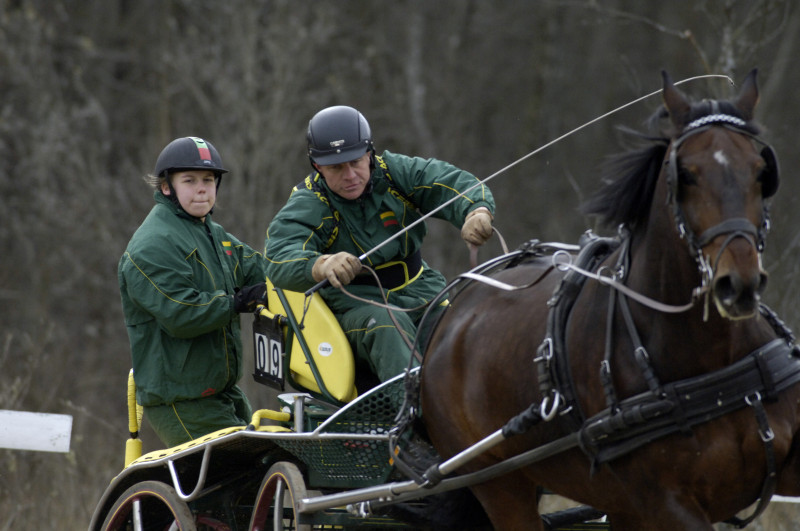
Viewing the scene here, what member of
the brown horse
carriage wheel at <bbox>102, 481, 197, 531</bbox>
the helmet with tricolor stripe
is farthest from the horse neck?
the helmet with tricolor stripe

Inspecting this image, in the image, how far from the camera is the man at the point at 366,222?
4938 millimetres

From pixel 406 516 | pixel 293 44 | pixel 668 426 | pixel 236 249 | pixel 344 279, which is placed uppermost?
pixel 293 44

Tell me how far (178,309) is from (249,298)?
0.35m

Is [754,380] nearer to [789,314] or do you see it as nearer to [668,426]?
[668,426]

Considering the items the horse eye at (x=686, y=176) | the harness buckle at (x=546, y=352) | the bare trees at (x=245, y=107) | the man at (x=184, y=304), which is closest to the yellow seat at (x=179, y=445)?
the man at (x=184, y=304)

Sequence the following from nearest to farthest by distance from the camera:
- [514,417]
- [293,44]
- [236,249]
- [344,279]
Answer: [514,417] → [344,279] → [236,249] → [293,44]

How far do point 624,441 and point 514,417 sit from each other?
20.5 inches

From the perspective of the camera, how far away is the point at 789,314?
6.46m

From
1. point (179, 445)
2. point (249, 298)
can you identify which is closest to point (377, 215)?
point (249, 298)

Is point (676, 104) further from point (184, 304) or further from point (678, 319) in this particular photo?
point (184, 304)

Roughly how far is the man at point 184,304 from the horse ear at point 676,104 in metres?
2.62

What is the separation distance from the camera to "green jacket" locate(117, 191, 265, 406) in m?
5.45

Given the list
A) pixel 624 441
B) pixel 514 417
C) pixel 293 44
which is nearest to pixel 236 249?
pixel 514 417

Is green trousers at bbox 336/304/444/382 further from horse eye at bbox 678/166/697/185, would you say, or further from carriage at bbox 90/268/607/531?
horse eye at bbox 678/166/697/185
